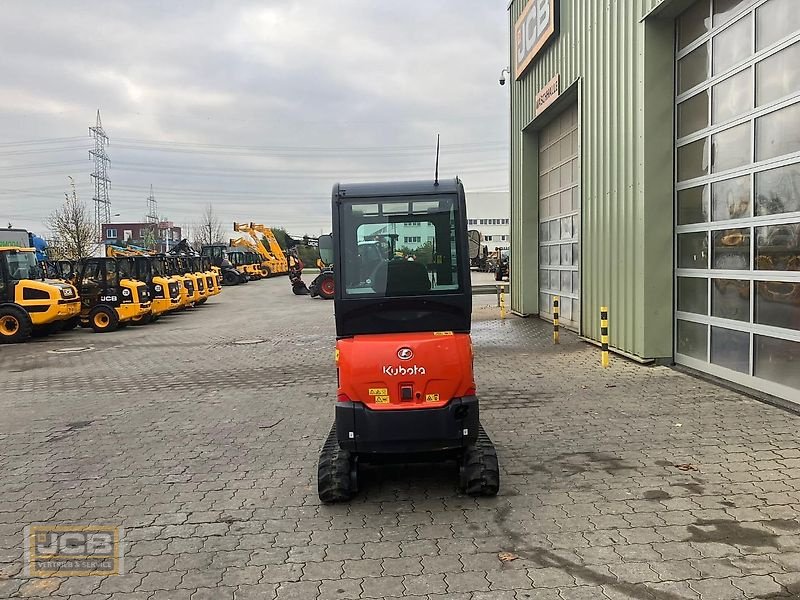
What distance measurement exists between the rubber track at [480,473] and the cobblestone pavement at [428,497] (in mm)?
103

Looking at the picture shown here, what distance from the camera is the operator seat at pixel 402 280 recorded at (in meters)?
5.05

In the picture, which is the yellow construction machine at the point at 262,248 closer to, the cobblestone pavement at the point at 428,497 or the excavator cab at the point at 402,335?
the cobblestone pavement at the point at 428,497

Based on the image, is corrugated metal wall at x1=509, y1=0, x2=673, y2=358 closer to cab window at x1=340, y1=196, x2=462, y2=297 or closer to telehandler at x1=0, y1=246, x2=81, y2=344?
cab window at x1=340, y1=196, x2=462, y2=297

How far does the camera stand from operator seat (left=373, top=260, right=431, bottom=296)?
16.6 feet

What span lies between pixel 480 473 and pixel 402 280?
162cm

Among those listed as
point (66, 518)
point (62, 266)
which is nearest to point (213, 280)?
point (62, 266)

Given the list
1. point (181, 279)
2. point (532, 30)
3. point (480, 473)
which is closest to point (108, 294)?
point (181, 279)

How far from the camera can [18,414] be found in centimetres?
891

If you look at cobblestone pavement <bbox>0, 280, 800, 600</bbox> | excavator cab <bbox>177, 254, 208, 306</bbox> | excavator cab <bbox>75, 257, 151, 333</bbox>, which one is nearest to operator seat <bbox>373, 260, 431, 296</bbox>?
cobblestone pavement <bbox>0, 280, 800, 600</bbox>

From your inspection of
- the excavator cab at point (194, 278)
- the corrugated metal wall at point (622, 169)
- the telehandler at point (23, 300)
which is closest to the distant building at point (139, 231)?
the excavator cab at point (194, 278)

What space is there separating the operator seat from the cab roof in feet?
1.84

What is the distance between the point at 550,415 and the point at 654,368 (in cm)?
343

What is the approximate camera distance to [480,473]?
5.04 m

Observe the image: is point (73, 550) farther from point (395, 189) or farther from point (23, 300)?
point (23, 300)
